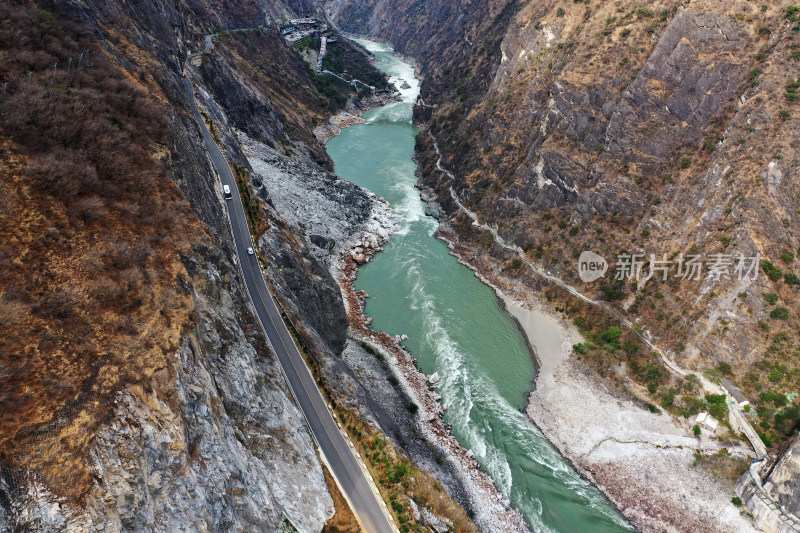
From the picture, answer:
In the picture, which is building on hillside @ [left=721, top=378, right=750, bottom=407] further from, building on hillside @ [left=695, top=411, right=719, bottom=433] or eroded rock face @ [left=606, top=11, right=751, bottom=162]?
eroded rock face @ [left=606, top=11, right=751, bottom=162]

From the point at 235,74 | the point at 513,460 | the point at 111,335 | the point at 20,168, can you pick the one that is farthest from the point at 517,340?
the point at 235,74

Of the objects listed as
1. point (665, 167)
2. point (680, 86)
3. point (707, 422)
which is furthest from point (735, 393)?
point (680, 86)

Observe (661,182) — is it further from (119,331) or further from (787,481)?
(119,331)

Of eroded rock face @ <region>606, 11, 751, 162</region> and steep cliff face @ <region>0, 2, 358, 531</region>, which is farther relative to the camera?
eroded rock face @ <region>606, 11, 751, 162</region>

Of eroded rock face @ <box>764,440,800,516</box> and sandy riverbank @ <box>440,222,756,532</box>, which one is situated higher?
eroded rock face @ <box>764,440,800,516</box>

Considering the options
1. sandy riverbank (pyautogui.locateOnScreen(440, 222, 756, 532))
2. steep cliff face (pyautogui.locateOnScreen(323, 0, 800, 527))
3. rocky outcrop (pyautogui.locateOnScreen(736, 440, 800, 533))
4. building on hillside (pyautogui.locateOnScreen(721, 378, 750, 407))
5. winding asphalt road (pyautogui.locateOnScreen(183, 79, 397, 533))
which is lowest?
winding asphalt road (pyautogui.locateOnScreen(183, 79, 397, 533))

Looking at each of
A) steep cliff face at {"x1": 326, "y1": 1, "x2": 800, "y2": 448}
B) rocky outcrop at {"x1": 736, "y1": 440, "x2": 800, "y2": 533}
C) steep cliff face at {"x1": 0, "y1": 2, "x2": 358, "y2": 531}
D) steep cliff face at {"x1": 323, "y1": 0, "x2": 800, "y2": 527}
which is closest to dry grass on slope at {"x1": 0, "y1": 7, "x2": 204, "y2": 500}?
steep cliff face at {"x1": 0, "y1": 2, "x2": 358, "y2": 531}
